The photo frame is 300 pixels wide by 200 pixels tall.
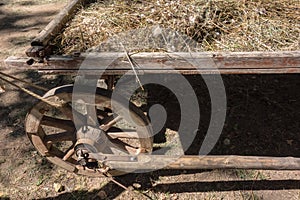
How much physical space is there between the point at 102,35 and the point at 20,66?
23.7 inches

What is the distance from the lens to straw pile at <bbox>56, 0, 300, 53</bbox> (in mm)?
2223

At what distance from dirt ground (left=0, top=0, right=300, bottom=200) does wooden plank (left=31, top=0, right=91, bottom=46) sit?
1447mm

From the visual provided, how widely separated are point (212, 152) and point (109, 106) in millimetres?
1423

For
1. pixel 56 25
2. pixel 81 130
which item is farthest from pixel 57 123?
pixel 56 25

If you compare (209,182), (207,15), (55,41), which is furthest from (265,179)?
(55,41)

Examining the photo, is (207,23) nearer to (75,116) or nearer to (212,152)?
(75,116)

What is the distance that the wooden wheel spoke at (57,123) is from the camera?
2518 mm

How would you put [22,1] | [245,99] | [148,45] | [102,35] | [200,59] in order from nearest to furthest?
[200,59] → [148,45] → [102,35] → [245,99] → [22,1]

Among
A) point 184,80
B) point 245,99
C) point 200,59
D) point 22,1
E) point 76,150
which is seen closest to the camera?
point 200,59

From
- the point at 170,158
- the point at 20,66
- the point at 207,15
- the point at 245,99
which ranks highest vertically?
the point at 207,15

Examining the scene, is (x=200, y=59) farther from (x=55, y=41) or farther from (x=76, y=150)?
(x=76, y=150)

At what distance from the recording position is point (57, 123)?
2596 millimetres

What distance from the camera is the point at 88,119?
2.49 m

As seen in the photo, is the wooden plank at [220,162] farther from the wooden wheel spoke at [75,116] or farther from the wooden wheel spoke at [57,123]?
the wooden wheel spoke at [57,123]
